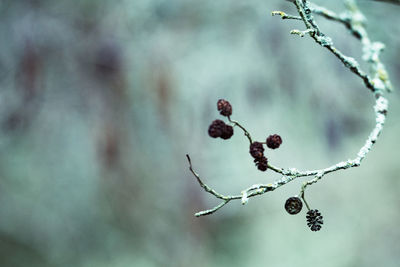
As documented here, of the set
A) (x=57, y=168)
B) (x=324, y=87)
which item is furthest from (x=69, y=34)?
(x=57, y=168)

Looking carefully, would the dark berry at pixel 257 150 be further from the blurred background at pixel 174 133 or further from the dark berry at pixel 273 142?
the blurred background at pixel 174 133

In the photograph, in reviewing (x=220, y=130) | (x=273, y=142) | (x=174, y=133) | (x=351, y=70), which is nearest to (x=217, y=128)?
(x=220, y=130)

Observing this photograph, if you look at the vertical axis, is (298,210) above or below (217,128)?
below

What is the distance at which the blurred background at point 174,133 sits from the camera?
2160 mm

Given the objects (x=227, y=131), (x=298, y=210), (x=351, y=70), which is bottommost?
(x=298, y=210)

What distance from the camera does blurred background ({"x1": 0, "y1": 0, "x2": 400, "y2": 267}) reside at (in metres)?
2.16

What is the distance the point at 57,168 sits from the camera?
3.92m

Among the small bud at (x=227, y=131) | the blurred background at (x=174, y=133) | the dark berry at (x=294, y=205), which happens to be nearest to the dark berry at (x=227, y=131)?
the small bud at (x=227, y=131)

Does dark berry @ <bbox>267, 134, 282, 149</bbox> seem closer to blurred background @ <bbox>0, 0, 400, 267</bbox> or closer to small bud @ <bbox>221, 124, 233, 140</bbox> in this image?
small bud @ <bbox>221, 124, 233, 140</bbox>

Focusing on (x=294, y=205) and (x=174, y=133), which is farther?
(x=174, y=133)

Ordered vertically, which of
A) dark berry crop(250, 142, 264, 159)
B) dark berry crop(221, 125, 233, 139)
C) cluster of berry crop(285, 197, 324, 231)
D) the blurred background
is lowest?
cluster of berry crop(285, 197, 324, 231)

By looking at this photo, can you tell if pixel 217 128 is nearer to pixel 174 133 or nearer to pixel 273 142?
pixel 273 142

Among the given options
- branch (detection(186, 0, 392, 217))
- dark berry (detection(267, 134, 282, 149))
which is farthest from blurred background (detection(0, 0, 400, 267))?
dark berry (detection(267, 134, 282, 149))

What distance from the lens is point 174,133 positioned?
9.82ft
